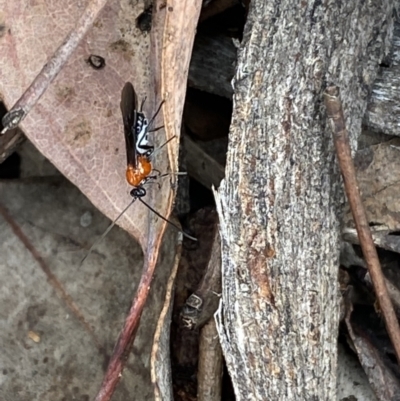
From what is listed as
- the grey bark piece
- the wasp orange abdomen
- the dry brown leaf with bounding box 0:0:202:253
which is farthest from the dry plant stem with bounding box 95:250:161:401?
the grey bark piece

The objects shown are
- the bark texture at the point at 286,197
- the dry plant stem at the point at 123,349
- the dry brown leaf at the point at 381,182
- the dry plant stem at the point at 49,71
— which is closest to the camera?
the dry plant stem at the point at 49,71

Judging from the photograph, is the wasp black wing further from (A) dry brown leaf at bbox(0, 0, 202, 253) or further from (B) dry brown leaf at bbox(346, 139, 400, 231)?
(B) dry brown leaf at bbox(346, 139, 400, 231)

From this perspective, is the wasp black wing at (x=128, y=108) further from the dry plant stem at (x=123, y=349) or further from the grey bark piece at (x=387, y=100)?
the grey bark piece at (x=387, y=100)

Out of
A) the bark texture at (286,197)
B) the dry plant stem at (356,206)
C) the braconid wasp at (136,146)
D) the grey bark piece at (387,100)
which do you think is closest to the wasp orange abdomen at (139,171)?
the braconid wasp at (136,146)

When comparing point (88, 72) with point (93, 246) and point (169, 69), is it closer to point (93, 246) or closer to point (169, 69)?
point (169, 69)

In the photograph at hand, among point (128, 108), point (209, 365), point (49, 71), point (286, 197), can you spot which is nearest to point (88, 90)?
point (128, 108)

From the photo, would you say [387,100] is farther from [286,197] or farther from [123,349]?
[123,349]
